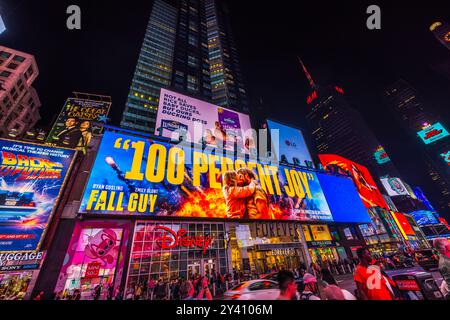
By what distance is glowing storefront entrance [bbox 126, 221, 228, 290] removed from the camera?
15214 millimetres

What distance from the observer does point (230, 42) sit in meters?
87.9

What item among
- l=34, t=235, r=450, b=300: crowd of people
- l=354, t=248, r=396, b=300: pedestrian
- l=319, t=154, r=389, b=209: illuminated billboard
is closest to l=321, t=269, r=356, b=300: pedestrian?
l=34, t=235, r=450, b=300: crowd of people

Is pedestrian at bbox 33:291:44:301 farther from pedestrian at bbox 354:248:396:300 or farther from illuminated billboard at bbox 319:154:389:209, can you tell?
illuminated billboard at bbox 319:154:389:209

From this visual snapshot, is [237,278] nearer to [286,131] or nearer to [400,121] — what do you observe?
[286,131]

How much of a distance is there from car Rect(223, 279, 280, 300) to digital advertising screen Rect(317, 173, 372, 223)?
20769 mm

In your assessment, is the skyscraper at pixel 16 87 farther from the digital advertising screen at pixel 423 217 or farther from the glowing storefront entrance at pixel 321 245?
the digital advertising screen at pixel 423 217

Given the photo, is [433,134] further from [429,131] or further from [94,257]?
Result: [94,257]

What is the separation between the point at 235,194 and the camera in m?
19.5

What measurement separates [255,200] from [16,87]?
64299mm

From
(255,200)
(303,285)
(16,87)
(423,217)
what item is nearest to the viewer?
(303,285)

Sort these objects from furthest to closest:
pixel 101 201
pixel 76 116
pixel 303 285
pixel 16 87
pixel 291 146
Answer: pixel 16 87 < pixel 76 116 < pixel 291 146 < pixel 101 201 < pixel 303 285

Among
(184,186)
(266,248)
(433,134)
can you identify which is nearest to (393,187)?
(433,134)

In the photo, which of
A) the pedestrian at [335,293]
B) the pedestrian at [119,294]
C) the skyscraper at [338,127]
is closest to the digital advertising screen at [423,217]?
the skyscraper at [338,127]
